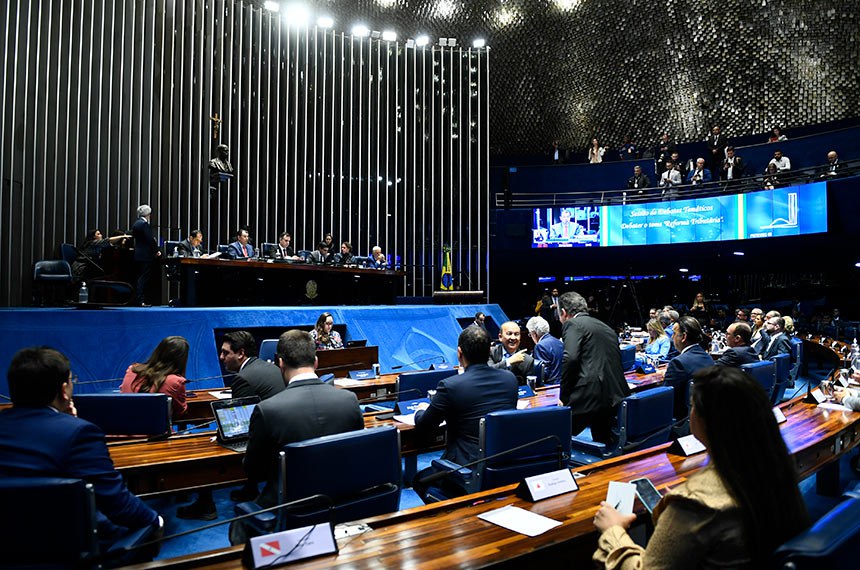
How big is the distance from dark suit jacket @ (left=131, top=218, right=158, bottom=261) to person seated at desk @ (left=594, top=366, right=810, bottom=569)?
8358 mm

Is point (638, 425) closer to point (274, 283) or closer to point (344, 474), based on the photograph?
point (344, 474)

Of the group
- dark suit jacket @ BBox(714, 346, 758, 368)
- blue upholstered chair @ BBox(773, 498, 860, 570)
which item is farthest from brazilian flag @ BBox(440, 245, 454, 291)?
blue upholstered chair @ BBox(773, 498, 860, 570)

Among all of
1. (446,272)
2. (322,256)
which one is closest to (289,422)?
(322,256)

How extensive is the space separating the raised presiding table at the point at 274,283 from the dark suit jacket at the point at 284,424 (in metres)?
6.70

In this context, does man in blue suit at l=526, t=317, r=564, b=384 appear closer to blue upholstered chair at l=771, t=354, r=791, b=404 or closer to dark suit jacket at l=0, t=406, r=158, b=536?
blue upholstered chair at l=771, t=354, r=791, b=404

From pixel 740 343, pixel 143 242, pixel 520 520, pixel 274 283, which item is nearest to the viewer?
pixel 520 520

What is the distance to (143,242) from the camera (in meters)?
8.30

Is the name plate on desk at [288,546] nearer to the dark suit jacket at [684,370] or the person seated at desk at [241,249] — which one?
the dark suit jacket at [684,370]

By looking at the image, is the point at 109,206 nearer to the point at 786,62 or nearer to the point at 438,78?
the point at 438,78

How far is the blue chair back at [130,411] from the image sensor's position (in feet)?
10.5

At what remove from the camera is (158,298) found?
10.8m

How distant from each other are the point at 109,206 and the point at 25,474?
10.4 metres

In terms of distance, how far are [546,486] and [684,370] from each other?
2.47 m

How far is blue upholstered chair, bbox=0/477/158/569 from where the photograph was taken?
5.19ft
